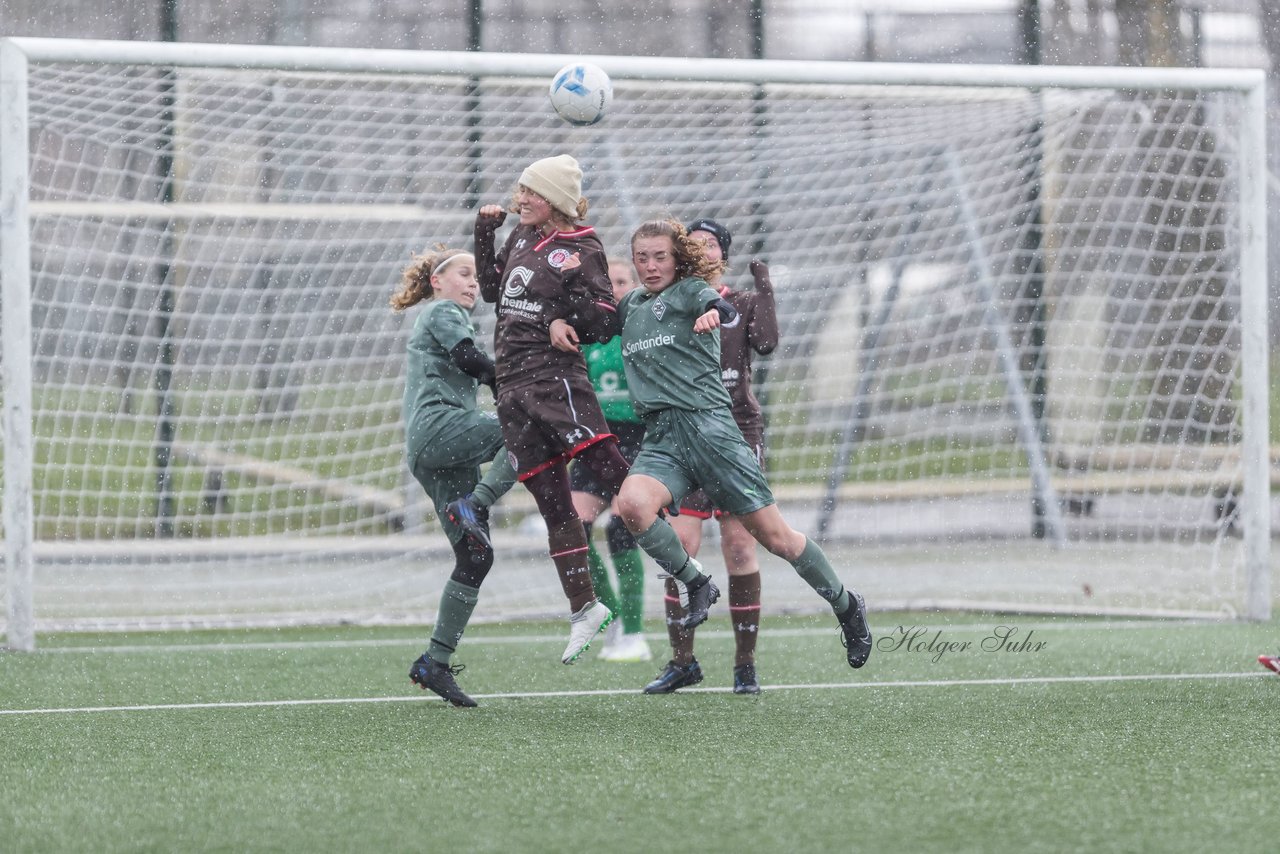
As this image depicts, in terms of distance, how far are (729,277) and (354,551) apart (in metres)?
3.35

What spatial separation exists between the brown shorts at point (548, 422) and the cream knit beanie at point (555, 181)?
61cm

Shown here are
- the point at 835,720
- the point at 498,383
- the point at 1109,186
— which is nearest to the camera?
the point at 835,720

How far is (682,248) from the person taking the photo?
511cm

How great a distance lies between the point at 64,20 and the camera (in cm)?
1071

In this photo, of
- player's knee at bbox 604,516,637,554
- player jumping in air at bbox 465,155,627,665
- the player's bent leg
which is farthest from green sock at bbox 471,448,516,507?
player's knee at bbox 604,516,637,554

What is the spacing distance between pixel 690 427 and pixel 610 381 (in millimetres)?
1351

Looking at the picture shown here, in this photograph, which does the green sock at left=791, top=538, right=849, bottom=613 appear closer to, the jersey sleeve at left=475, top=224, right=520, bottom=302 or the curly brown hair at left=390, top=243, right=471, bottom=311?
the jersey sleeve at left=475, top=224, right=520, bottom=302

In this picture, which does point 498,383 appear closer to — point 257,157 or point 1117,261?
point 257,157

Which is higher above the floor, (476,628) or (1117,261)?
(1117,261)

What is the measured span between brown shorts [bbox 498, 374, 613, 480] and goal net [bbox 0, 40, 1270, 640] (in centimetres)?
242

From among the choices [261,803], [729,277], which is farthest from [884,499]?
[261,803]

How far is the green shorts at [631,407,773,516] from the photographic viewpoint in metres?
4.99

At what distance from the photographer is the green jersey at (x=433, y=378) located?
5.30 metres

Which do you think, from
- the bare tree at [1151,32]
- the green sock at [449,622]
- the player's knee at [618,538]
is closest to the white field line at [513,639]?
the player's knee at [618,538]
